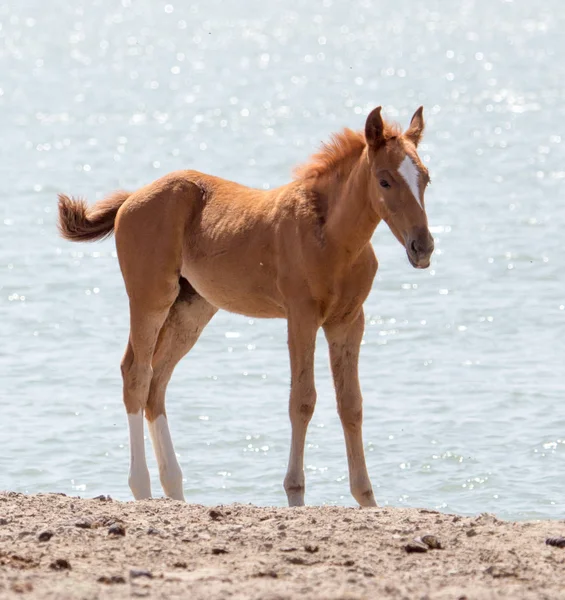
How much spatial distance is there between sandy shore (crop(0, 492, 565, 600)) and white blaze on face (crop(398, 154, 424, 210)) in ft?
5.07

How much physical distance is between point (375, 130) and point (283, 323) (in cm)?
790

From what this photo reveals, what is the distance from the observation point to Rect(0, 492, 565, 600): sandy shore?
5.37m

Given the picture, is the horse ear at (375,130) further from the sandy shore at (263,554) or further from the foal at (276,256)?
the sandy shore at (263,554)

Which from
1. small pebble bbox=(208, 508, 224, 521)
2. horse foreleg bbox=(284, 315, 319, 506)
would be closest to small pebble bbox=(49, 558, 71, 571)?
small pebble bbox=(208, 508, 224, 521)

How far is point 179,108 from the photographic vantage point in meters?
37.8

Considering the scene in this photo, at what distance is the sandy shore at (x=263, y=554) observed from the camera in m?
5.37

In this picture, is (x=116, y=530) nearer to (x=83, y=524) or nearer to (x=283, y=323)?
(x=83, y=524)

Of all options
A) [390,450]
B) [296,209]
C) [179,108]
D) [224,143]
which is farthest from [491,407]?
[179,108]

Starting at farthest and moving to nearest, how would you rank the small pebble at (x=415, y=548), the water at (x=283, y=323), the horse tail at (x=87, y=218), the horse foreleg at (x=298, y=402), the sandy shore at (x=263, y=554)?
the water at (x=283, y=323), the horse tail at (x=87, y=218), the horse foreleg at (x=298, y=402), the small pebble at (x=415, y=548), the sandy shore at (x=263, y=554)

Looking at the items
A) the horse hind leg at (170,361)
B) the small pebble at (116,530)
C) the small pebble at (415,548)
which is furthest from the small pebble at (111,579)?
the horse hind leg at (170,361)

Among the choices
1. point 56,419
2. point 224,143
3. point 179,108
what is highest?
point 179,108

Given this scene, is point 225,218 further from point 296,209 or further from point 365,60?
point 365,60

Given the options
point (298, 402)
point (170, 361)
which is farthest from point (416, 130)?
point (170, 361)

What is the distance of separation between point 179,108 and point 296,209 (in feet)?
101
